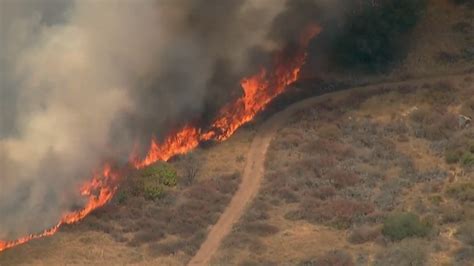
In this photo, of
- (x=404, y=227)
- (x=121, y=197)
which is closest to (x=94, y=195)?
(x=121, y=197)

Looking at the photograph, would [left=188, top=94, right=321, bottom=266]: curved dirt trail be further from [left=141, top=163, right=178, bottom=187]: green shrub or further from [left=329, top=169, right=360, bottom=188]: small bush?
[left=329, top=169, right=360, bottom=188]: small bush

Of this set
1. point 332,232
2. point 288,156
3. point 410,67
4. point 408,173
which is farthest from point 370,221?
point 410,67

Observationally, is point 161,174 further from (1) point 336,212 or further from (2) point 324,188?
(1) point 336,212

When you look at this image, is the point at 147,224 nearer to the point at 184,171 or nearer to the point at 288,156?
the point at 184,171

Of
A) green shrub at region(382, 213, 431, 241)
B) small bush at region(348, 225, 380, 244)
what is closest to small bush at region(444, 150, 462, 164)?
green shrub at region(382, 213, 431, 241)

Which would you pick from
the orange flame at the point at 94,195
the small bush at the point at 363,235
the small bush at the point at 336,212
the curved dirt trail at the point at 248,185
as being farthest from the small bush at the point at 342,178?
the orange flame at the point at 94,195
